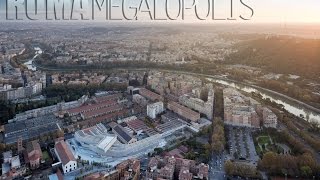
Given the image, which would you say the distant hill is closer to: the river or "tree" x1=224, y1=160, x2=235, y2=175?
the river

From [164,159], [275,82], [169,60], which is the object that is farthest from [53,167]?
[169,60]

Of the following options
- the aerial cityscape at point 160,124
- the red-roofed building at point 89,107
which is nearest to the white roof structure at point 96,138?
the aerial cityscape at point 160,124

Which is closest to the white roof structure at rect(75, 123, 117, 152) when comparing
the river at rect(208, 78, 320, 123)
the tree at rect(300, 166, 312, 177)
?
the tree at rect(300, 166, 312, 177)

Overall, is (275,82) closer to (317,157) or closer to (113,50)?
(317,157)

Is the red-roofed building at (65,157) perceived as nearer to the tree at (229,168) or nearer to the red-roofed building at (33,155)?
the red-roofed building at (33,155)

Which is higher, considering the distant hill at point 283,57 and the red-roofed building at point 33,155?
the distant hill at point 283,57
